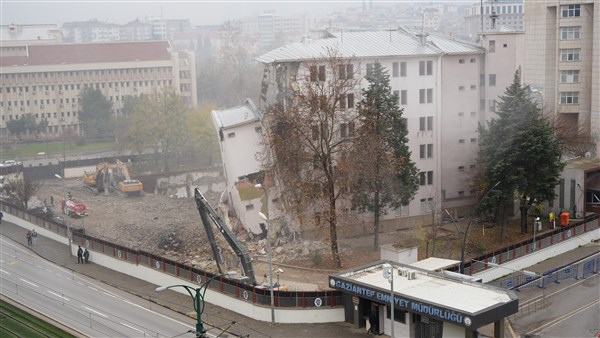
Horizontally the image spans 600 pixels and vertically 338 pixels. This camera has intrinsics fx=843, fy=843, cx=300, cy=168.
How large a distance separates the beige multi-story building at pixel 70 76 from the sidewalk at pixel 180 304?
52.5 m

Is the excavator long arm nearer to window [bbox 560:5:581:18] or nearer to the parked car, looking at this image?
window [bbox 560:5:581:18]

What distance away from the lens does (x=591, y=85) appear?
57.4m

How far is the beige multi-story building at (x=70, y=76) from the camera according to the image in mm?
99812

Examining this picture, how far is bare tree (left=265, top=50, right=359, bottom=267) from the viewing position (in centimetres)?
4022

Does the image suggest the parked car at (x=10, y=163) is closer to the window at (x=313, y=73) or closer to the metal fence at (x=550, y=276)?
the window at (x=313, y=73)

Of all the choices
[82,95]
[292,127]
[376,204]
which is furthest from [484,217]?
[82,95]

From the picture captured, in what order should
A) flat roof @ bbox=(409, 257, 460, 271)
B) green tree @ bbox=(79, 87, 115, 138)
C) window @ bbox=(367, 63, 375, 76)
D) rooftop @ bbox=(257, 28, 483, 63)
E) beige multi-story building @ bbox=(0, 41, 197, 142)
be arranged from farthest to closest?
1. beige multi-story building @ bbox=(0, 41, 197, 142)
2. green tree @ bbox=(79, 87, 115, 138)
3. rooftop @ bbox=(257, 28, 483, 63)
4. window @ bbox=(367, 63, 375, 76)
5. flat roof @ bbox=(409, 257, 460, 271)

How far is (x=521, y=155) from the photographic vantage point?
144ft

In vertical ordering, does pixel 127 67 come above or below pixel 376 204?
above

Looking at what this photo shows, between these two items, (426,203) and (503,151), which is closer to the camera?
(503,151)

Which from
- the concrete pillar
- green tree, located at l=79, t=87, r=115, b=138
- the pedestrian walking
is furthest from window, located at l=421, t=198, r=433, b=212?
green tree, located at l=79, t=87, r=115, b=138

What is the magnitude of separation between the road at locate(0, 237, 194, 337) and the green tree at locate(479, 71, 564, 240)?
18.9 metres

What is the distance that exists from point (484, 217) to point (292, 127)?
46.9 ft

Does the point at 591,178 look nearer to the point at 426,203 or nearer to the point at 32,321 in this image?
the point at 426,203
